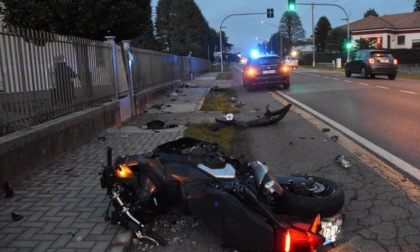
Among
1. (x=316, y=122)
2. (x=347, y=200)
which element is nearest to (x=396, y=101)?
(x=316, y=122)

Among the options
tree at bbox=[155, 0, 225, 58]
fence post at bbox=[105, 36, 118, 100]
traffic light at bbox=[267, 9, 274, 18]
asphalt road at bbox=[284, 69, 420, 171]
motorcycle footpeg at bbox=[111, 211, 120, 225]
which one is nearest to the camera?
motorcycle footpeg at bbox=[111, 211, 120, 225]

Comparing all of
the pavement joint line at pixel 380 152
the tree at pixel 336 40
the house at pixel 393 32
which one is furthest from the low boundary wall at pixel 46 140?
the tree at pixel 336 40

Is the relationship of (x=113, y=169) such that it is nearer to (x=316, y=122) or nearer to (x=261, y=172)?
(x=261, y=172)

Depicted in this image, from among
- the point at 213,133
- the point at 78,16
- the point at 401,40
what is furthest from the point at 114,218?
the point at 401,40

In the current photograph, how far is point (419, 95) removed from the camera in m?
14.8

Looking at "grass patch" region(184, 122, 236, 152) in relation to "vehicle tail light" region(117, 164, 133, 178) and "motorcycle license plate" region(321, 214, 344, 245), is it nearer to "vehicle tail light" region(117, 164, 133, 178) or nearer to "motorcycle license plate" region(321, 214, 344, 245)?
"vehicle tail light" region(117, 164, 133, 178)

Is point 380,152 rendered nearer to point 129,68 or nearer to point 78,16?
point 129,68

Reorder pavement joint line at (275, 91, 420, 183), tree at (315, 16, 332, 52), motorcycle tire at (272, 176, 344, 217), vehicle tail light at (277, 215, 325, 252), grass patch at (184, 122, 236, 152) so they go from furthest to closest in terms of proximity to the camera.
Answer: tree at (315, 16, 332, 52) < grass patch at (184, 122, 236, 152) < pavement joint line at (275, 91, 420, 183) < motorcycle tire at (272, 176, 344, 217) < vehicle tail light at (277, 215, 325, 252)

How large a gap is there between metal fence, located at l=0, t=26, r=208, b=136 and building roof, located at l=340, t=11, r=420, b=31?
223ft

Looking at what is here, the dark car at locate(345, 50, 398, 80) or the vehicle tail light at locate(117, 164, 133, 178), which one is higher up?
the dark car at locate(345, 50, 398, 80)

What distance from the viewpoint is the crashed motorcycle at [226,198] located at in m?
3.08

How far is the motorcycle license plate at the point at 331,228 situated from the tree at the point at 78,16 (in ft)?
29.2

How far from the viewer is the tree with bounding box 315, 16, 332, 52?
321 ft

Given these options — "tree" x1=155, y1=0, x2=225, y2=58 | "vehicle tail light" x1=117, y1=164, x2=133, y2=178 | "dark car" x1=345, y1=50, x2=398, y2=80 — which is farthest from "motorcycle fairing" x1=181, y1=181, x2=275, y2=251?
"tree" x1=155, y1=0, x2=225, y2=58
